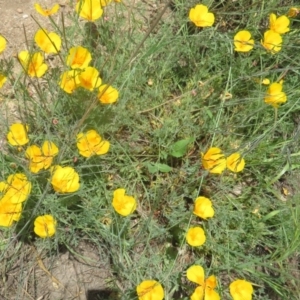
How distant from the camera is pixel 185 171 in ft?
5.88

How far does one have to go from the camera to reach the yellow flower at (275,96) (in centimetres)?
172

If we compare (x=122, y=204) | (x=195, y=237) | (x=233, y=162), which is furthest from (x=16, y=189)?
(x=233, y=162)

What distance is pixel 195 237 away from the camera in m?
1.63

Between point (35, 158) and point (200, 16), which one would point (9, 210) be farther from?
point (200, 16)

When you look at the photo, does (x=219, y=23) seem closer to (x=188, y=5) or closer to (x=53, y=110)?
(x=188, y=5)

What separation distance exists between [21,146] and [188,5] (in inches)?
35.7

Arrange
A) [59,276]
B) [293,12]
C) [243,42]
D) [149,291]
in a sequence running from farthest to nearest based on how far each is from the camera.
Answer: [293,12]
[243,42]
[59,276]
[149,291]

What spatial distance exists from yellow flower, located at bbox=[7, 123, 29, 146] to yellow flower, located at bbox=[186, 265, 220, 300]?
68cm

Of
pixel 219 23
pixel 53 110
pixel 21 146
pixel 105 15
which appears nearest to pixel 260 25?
pixel 219 23

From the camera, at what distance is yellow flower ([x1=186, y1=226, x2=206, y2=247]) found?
162 centimetres

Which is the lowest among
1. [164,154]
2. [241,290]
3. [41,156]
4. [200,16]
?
[241,290]

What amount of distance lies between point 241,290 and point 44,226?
0.66 meters

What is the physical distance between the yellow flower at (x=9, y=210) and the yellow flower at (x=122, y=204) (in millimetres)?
296

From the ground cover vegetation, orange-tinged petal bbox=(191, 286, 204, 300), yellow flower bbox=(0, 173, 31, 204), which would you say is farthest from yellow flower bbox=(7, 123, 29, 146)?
orange-tinged petal bbox=(191, 286, 204, 300)
